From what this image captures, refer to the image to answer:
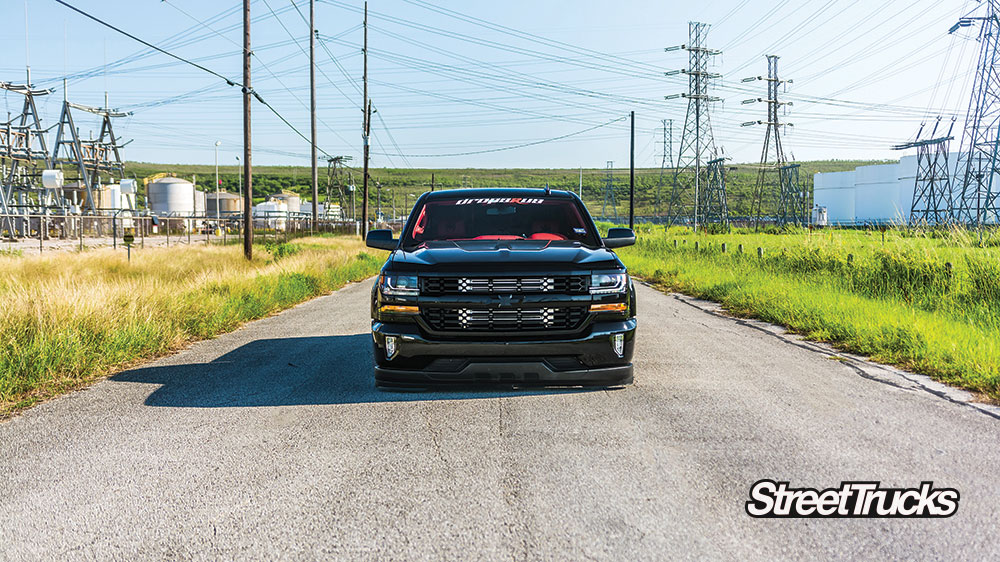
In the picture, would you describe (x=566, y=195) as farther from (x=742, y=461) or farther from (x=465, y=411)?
(x=742, y=461)

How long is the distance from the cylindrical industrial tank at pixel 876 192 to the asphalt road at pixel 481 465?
3085 inches

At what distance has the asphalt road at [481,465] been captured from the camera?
327 centimetres

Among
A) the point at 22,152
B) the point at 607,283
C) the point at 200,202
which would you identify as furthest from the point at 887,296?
the point at 200,202

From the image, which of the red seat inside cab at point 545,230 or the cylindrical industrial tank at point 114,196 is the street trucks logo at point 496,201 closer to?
the red seat inside cab at point 545,230

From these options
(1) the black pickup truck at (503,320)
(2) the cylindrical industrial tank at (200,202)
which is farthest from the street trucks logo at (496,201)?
(2) the cylindrical industrial tank at (200,202)

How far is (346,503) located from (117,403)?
10.9ft

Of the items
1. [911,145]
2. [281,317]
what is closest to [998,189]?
[911,145]

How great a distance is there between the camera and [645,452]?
455 centimetres

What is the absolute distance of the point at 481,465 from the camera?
433cm

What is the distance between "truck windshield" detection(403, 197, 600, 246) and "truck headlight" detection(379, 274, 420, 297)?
4.78ft

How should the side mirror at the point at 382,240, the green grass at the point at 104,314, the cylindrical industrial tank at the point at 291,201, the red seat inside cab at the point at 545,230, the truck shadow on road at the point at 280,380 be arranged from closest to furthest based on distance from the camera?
the truck shadow on road at the point at 280,380
the green grass at the point at 104,314
the side mirror at the point at 382,240
the red seat inside cab at the point at 545,230
the cylindrical industrial tank at the point at 291,201

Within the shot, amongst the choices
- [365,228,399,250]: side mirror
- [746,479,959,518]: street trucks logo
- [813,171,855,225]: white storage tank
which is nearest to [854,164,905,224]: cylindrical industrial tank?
[813,171,855,225]: white storage tank

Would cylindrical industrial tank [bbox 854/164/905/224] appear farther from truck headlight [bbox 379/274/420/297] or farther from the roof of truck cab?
truck headlight [bbox 379/274/420/297]

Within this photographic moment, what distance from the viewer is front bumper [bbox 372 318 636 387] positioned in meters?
5.46
